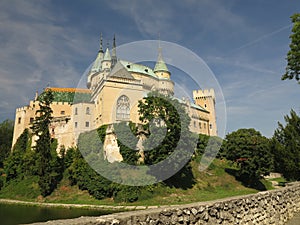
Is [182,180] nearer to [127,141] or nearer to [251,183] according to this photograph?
[127,141]

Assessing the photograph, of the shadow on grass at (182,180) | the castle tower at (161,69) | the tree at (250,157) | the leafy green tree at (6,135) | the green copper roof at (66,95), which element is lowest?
the shadow on grass at (182,180)

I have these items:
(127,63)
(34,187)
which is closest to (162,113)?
(34,187)

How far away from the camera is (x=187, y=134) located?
29.1 m

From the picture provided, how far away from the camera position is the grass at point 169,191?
2523 cm

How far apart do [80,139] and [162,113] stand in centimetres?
1809

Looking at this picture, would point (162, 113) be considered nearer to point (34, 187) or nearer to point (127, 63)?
point (34, 187)

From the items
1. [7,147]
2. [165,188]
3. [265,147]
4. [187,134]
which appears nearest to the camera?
[165,188]

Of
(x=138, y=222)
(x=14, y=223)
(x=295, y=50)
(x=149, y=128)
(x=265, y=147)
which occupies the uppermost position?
(x=295, y=50)

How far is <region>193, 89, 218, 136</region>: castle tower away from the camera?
7281 cm

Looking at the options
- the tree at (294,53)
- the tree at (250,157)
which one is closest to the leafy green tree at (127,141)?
the tree at (250,157)

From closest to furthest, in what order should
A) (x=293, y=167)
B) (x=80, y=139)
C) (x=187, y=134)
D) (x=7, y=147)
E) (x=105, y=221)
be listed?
(x=105, y=221) → (x=293, y=167) → (x=187, y=134) → (x=80, y=139) → (x=7, y=147)

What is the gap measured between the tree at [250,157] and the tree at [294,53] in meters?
20.2

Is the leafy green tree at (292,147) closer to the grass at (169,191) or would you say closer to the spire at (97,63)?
the grass at (169,191)

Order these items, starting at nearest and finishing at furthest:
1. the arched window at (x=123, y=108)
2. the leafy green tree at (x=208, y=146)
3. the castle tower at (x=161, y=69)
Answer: the arched window at (x=123, y=108), the leafy green tree at (x=208, y=146), the castle tower at (x=161, y=69)
